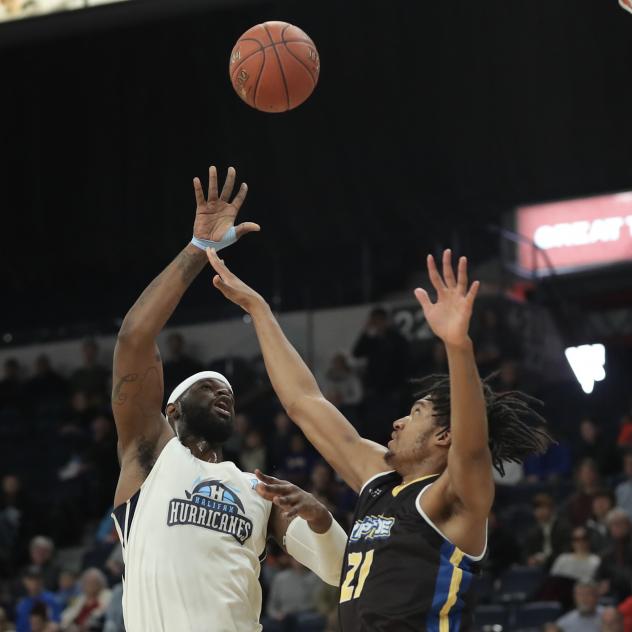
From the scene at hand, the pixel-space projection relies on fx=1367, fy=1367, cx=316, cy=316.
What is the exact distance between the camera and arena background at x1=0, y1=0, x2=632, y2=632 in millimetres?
16188

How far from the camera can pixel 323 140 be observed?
1781cm

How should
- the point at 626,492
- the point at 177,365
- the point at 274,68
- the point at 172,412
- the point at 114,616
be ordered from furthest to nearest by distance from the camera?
the point at 177,365 → the point at 114,616 → the point at 626,492 → the point at 274,68 → the point at 172,412

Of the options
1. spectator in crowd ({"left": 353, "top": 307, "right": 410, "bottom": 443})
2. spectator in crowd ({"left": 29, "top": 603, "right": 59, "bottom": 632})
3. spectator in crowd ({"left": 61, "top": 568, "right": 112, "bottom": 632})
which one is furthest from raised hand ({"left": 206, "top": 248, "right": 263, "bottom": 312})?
spectator in crowd ({"left": 353, "top": 307, "right": 410, "bottom": 443})

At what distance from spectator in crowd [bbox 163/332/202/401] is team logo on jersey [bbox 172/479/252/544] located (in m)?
11.1

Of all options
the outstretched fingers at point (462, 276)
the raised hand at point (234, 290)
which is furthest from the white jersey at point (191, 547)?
the outstretched fingers at point (462, 276)

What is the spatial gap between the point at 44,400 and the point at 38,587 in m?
4.68

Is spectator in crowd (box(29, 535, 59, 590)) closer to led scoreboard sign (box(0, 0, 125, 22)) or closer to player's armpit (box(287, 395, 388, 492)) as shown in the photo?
led scoreboard sign (box(0, 0, 125, 22))

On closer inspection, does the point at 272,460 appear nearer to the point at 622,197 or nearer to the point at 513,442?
the point at 622,197

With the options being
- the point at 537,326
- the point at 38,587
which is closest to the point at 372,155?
the point at 537,326

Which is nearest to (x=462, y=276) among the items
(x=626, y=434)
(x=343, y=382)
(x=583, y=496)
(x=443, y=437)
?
(x=443, y=437)

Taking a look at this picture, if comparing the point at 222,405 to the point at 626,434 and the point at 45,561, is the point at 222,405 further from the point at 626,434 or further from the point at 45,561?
the point at 45,561

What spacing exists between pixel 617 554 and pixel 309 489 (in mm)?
3751

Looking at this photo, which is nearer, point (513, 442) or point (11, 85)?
point (513, 442)

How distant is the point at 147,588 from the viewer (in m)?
4.76
